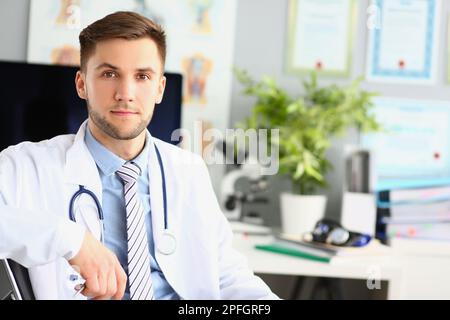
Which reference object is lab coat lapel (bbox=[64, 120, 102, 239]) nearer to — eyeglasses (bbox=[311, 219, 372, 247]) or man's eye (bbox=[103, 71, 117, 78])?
man's eye (bbox=[103, 71, 117, 78])

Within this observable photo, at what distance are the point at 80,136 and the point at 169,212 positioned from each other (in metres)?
0.10

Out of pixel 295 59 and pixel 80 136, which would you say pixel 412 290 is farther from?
pixel 80 136

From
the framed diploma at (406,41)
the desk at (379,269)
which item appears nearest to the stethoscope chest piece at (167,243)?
the desk at (379,269)

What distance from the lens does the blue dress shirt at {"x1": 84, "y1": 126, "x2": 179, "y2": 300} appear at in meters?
0.52

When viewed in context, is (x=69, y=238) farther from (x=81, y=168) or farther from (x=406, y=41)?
(x=406, y=41)

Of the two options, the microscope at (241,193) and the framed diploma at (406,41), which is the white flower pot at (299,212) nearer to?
the microscope at (241,193)

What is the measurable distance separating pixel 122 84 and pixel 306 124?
0.57 meters

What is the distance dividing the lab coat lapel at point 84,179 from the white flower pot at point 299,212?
466mm

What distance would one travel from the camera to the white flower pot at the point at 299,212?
0.96 metres

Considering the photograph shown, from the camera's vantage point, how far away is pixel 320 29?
81 cm

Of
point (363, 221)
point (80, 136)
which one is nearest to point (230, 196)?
point (363, 221)

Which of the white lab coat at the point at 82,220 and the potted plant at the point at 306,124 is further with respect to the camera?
the potted plant at the point at 306,124

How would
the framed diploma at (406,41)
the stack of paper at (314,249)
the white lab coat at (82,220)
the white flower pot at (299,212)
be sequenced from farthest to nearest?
the white flower pot at (299,212)
the stack of paper at (314,249)
the framed diploma at (406,41)
the white lab coat at (82,220)

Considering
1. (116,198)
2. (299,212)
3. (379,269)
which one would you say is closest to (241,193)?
(299,212)
